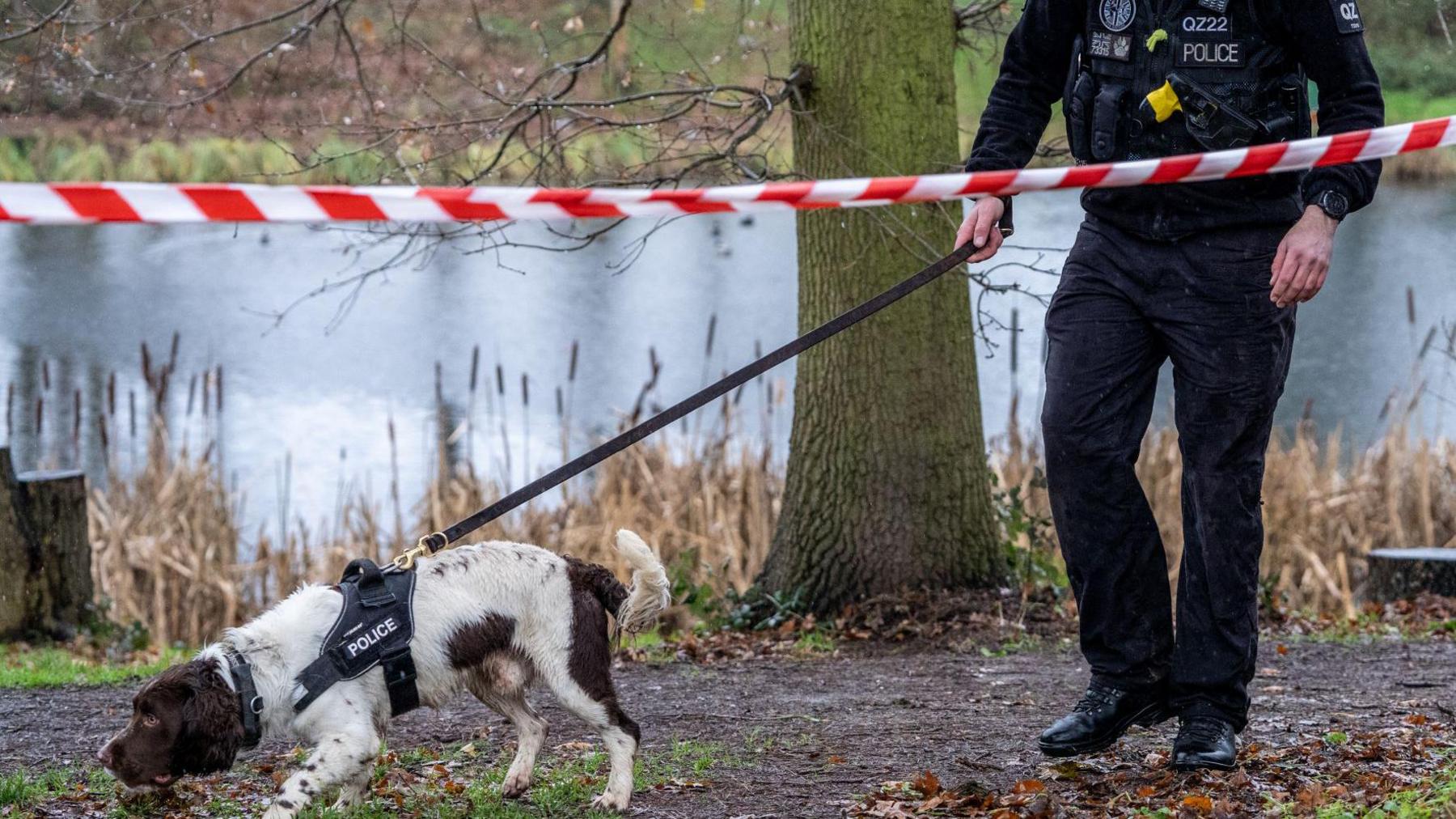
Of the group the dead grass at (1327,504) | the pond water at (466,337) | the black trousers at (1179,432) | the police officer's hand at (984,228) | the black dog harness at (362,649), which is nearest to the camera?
the black dog harness at (362,649)

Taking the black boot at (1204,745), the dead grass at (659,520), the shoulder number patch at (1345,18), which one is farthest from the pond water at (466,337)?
the shoulder number patch at (1345,18)

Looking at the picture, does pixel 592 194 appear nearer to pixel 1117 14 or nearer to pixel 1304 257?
pixel 1117 14

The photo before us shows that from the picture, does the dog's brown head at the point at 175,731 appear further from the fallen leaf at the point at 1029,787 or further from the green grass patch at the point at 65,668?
the green grass patch at the point at 65,668

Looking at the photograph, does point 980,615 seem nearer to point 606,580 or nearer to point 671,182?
point 671,182

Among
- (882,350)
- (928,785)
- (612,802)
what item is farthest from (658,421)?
(882,350)

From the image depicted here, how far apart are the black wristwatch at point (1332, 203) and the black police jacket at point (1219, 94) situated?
2 cm

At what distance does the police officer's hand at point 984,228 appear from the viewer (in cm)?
394

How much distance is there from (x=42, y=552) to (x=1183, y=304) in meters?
5.98

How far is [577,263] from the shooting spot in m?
22.9

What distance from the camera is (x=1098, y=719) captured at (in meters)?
3.94

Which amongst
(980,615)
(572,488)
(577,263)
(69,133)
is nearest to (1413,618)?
(980,615)

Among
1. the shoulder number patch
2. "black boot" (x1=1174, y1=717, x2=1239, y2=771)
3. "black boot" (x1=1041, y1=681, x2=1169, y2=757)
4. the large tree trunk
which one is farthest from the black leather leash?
the large tree trunk

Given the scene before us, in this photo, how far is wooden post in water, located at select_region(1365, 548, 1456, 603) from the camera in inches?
302

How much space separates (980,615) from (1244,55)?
3326 millimetres
